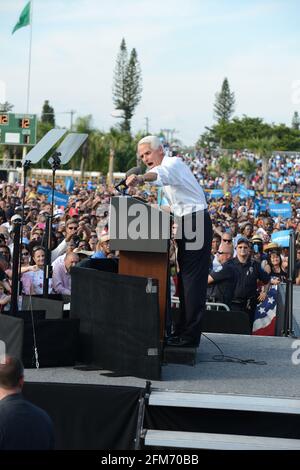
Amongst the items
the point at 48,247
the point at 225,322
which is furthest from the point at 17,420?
the point at 225,322

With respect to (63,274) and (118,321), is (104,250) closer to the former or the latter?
(63,274)

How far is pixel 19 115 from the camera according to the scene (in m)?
18.2

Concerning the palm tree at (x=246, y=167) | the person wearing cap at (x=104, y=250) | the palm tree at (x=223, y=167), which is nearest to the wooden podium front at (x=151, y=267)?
the person wearing cap at (x=104, y=250)

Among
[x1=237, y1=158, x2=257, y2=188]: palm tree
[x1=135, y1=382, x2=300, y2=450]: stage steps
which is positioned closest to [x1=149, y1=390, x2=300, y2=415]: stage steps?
[x1=135, y1=382, x2=300, y2=450]: stage steps

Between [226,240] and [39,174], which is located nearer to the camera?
[226,240]

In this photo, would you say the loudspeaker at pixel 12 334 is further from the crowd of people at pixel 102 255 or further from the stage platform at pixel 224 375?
the crowd of people at pixel 102 255

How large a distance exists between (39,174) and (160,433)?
206ft

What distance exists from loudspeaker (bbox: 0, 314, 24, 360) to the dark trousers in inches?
52.3

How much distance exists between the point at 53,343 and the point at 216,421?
1576 millimetres

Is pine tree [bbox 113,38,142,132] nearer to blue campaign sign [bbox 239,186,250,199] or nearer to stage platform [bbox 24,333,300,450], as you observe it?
blue campaign sign [bbox 239,186,250,199]

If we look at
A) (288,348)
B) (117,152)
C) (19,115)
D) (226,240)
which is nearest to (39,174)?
(117,152)

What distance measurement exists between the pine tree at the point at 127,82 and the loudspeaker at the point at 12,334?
104m

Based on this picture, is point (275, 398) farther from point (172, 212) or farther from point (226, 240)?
point (226, 240)

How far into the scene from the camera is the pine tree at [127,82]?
109 m
